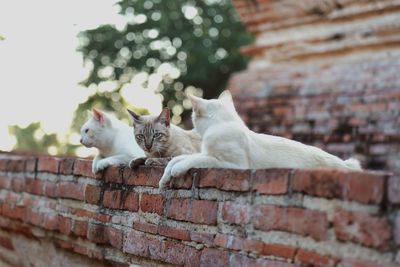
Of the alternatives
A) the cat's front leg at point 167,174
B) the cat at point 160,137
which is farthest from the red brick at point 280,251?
the cat at point 160,137

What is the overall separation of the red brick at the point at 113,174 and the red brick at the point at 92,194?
11cm

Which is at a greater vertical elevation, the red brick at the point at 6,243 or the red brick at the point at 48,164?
the red brick at the point at 48,164

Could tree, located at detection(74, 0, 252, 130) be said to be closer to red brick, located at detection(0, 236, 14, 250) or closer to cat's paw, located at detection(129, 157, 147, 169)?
red brick, located at detection(0, 236, 14, 250)

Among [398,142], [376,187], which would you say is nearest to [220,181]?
[376,187]

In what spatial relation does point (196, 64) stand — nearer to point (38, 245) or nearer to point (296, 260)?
point (38, 245)

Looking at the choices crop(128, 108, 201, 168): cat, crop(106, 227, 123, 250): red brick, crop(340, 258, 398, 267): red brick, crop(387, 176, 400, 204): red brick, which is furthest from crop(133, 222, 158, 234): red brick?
crop(387, 176, 400, 204): red brick

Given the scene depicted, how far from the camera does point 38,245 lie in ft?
12.9

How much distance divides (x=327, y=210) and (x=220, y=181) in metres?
0.53

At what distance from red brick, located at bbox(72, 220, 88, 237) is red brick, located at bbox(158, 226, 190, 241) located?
2.60 feet

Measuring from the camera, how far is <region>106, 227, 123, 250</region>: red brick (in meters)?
2.84

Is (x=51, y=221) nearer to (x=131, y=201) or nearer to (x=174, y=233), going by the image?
(x=131, y=201)

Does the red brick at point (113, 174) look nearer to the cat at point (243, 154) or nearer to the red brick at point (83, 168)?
the red brick at point (83, 168)

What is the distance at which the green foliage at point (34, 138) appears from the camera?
17328mm

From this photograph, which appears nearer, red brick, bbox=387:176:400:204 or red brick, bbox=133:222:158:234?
red brick, bbox=387:176:400:204
